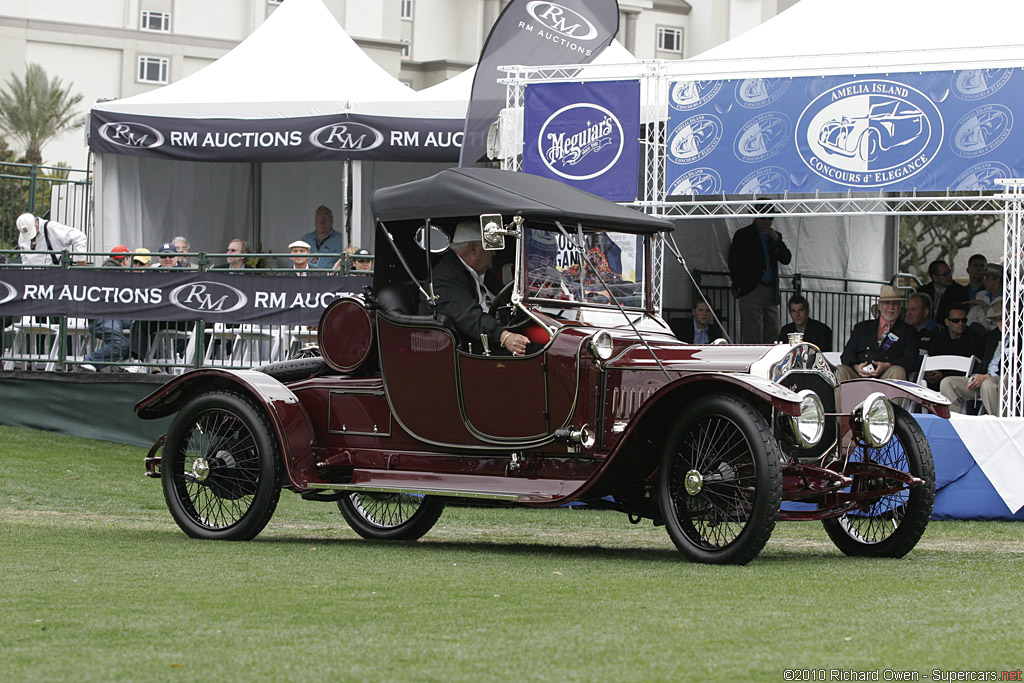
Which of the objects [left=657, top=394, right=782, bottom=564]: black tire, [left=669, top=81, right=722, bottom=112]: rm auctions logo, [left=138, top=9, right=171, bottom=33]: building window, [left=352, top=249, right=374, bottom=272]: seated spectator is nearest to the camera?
[left=657, top=394, right=782, bottom=564]: black tire

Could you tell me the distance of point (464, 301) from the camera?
8273 millimetres

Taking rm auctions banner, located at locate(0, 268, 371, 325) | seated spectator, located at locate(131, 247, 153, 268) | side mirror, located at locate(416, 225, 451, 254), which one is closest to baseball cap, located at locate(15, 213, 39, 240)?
rm auctions banner, located at locate(0, 268, 371, 325)

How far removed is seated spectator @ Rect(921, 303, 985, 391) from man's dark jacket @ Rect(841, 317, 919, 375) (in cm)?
22

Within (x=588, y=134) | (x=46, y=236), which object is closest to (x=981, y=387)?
(x=588, y=134)

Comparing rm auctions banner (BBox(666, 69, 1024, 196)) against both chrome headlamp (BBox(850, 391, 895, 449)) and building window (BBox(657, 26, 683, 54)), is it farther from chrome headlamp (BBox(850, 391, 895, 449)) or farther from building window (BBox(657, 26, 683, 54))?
building window (BBox(657, 26, 683, 54))

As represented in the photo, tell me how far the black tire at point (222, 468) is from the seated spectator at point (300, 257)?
5.51 meters

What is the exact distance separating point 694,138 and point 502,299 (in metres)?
5.39

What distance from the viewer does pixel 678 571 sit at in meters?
6.94

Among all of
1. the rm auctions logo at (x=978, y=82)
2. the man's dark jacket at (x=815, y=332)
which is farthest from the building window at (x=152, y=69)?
the rm auctions logo at (x=978, y=82)

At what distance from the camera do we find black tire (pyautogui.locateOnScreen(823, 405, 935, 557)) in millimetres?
7844

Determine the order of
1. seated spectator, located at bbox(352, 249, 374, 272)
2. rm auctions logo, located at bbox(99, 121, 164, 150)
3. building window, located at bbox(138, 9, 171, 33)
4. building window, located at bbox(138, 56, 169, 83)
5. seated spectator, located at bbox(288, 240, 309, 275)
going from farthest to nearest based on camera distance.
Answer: building window, located at bbox(138, 56, 169, 83), building window, located at bbox(138, 9, 171, 33), rm auctions logo, located at bbox(99, 121, 164, 150), seated spectator, located at bbox(288, 240, 309, 275), seated spectator, located at bbox(352, 249, 374, 272)

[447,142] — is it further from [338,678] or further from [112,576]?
[338,678]

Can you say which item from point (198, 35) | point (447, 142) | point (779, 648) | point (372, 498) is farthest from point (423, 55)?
point (779, 648)

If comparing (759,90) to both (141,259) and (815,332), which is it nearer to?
(815,332)
